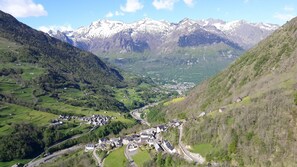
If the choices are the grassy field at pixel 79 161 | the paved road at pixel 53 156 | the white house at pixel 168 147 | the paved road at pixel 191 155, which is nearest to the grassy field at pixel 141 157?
the white house at pixel 168 147

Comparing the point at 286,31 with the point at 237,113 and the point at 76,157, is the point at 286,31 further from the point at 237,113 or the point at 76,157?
the point at 76,157

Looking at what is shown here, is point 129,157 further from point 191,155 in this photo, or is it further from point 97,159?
point 191,155

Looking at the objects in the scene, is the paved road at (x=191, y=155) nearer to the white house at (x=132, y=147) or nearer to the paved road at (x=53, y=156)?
the white house at (x=132, y=147)

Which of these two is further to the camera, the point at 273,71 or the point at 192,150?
the point at 273,71

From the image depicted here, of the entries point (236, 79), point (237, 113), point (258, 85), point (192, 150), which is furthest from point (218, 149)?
point (236, 79)

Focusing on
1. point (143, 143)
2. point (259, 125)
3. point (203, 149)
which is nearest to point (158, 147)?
point (143, 143)
